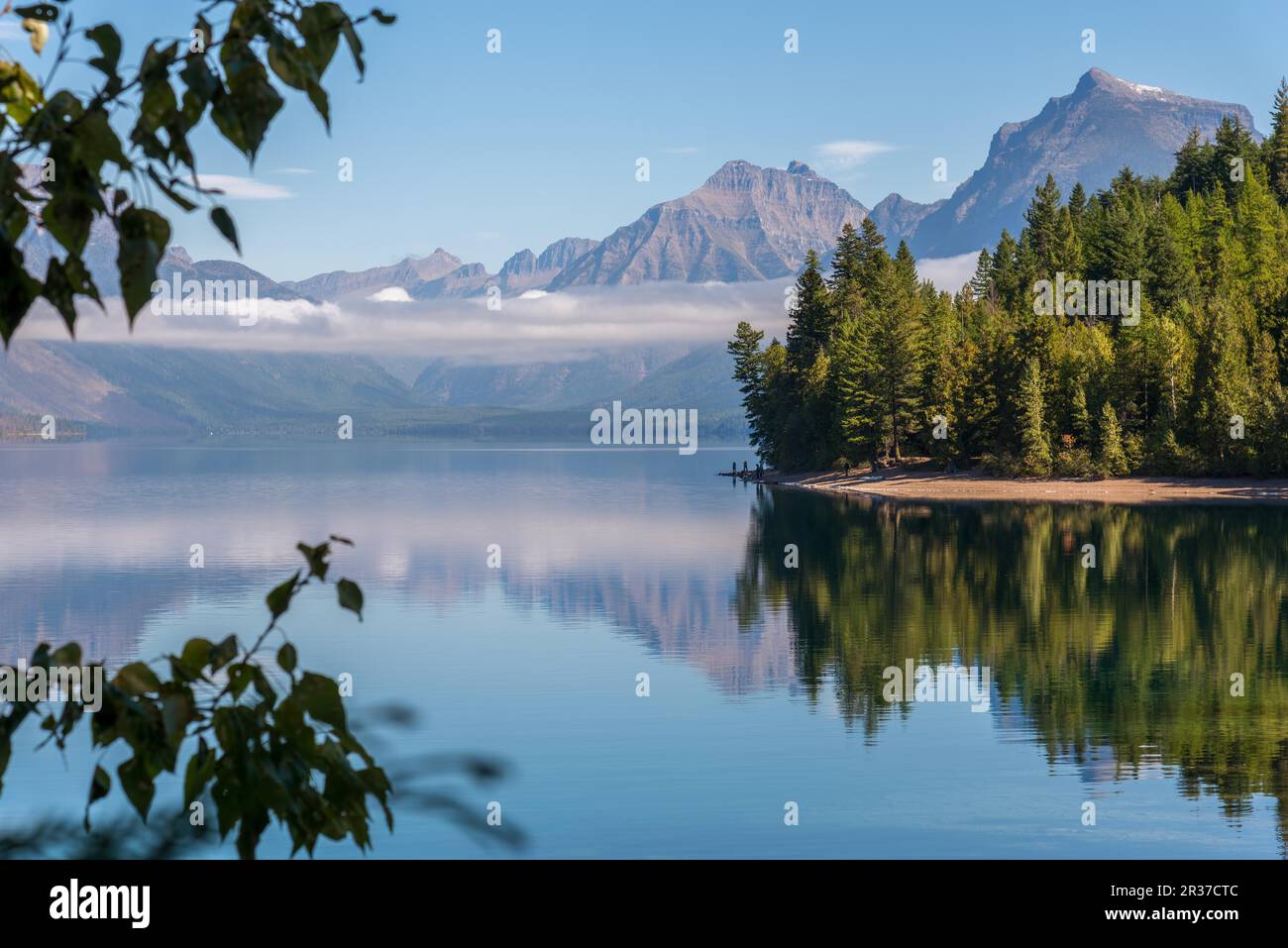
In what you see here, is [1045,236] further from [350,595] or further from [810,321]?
[350,595]

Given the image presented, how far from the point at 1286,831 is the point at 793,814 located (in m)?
6.84

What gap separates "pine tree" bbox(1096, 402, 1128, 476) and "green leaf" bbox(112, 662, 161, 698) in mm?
109542

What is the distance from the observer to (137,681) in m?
3.49

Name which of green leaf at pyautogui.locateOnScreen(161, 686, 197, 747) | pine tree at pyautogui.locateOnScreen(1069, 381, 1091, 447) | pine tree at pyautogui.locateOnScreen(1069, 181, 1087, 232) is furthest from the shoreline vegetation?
green leaf at pyautogui.locateOnScreen(161, 686, 197, 747)

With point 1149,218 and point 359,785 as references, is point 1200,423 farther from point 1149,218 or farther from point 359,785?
point 359,785

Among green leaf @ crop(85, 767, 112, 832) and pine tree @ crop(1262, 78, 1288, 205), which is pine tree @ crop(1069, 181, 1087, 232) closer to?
pine tree @ crop(1262, 78, 1288, 205)

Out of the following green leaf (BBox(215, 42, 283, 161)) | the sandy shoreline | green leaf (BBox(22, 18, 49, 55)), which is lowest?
the sandy shoreline

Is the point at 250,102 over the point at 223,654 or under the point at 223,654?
over

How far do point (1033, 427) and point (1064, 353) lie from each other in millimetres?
8385

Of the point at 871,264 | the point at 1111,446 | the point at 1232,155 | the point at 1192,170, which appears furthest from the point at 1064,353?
the point at 1192,170

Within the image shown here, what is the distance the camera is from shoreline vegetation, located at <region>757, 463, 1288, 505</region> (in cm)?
9581

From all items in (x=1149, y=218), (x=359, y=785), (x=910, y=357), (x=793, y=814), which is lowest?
(x=793, y=814)
